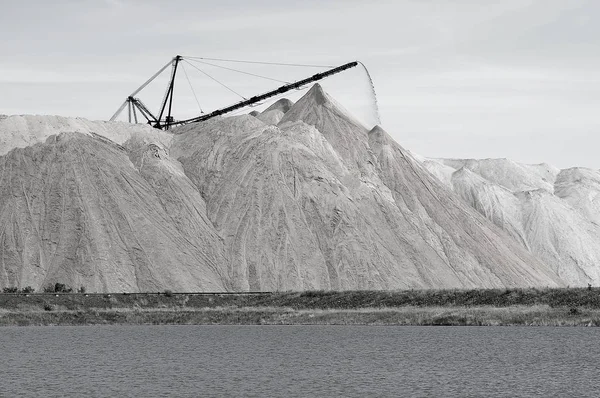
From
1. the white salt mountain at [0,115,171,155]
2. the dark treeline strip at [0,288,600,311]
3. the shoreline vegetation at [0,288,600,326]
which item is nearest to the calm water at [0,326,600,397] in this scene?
the shoreline vegetation at [0,288,600,326]

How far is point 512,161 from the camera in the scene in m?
174

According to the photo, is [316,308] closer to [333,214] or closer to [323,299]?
[323,299]

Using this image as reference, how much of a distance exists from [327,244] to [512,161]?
2962 inches

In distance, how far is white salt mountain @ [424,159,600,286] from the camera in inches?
5418

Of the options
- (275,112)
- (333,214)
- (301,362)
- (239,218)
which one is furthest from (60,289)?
(275,112)

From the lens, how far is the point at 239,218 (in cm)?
11088

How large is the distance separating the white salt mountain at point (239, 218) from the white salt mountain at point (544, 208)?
1327cm

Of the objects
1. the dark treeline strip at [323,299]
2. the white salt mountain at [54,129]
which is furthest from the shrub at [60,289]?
the white salt mountain at [54,129]

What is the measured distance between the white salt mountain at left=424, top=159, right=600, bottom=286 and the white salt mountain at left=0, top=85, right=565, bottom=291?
13270 mm

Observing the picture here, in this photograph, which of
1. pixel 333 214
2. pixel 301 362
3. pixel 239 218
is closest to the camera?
pixel 301 362

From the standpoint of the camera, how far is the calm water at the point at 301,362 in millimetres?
36375

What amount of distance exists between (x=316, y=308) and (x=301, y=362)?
133ft

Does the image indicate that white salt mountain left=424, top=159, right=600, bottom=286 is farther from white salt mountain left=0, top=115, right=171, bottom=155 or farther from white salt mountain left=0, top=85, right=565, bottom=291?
white salt mountain left=0, top=115, right=171, bottom=155

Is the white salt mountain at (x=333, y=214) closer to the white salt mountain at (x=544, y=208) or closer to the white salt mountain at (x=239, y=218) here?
the white salt mountain at (x=239, y=218)
